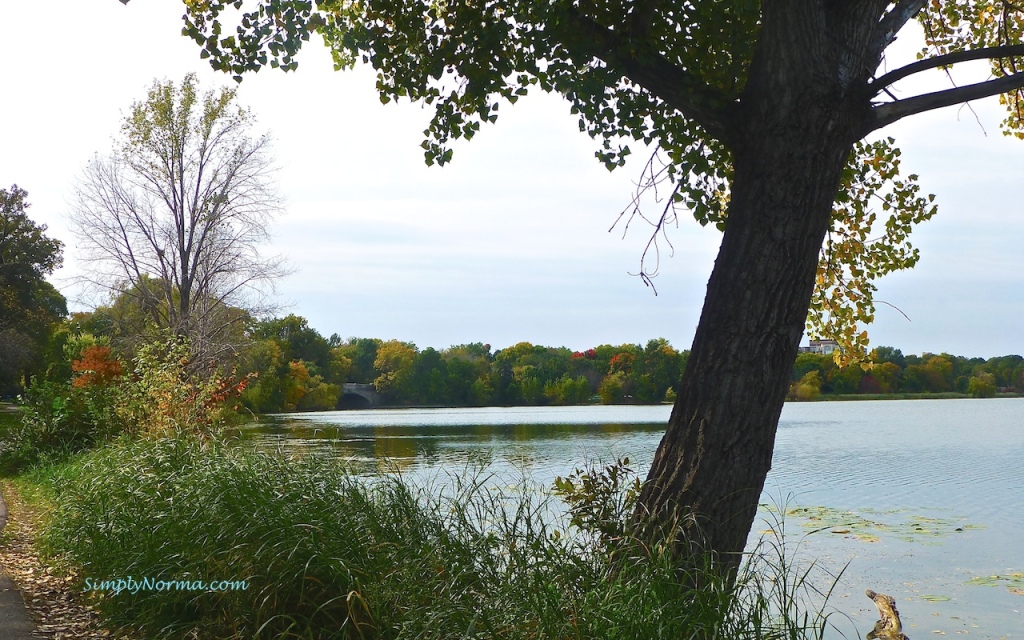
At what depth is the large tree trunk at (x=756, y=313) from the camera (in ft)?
11.5

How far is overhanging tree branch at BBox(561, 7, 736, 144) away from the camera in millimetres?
3875

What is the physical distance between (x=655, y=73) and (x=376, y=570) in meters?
2.62

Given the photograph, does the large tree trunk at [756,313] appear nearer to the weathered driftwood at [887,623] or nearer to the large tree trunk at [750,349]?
A: the large tree trunk at [750,349]

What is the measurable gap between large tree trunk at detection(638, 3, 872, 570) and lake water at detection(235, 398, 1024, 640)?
69 centimetres

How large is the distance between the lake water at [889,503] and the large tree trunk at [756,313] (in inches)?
27.2

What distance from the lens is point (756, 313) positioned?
11.6 feet

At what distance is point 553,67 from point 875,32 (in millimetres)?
1553

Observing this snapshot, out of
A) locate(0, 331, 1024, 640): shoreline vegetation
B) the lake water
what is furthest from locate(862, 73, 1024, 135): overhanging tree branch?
the lake water

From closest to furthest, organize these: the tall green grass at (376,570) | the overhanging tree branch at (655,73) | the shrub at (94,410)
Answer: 1. the tall green grass at (376,570)
2. the overhanging tree branch at (655,73)
3. the shrub at (94,410)

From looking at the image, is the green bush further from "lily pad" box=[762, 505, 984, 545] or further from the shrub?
"lily pad" box=[762, 505, 984, 545]

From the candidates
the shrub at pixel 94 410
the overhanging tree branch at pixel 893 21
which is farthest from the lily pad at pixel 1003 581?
the shrub at pixel 94 410

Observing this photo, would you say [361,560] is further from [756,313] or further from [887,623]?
[887,623]

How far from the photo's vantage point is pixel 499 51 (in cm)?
459

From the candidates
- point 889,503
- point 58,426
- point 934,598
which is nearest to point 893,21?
point 934,598
